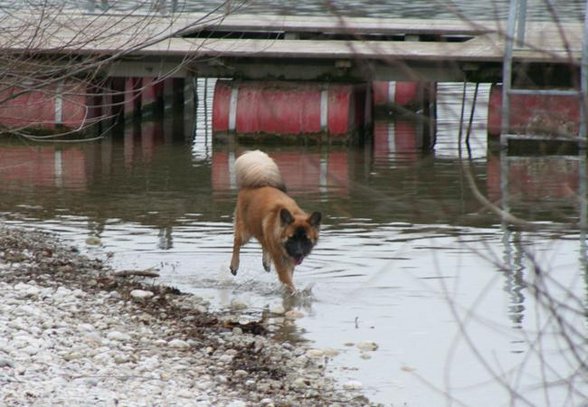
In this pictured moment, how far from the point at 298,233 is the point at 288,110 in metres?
10.4

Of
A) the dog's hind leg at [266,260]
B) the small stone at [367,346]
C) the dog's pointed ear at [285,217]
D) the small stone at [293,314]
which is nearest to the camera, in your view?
the small stone at [367,346]

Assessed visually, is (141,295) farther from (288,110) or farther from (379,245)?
(288,110)

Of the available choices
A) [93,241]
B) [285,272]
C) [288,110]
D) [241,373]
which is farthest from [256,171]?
[288,110]

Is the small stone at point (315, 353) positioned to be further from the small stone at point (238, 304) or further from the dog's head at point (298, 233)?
the dog's head at point (298, 233)

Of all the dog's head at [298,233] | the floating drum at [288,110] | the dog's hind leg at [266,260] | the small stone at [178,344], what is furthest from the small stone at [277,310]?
the floating drum at [288,110]

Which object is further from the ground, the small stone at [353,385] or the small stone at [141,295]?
the small stone at [353,385]

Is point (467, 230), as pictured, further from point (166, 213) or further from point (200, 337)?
point (200, 337)

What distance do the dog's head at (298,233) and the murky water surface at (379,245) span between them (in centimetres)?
37

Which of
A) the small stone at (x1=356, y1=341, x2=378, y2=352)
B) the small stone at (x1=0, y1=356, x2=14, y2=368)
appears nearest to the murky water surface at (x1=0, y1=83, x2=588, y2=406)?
the small stone at (x1=356, y1=341, x2=378, y2=352)

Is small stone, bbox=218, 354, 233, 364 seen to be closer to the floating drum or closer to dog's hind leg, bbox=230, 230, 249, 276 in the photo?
dog's hind leg, bbox=230, 230, 249, 276

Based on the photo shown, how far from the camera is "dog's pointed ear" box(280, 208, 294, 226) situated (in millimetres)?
10539

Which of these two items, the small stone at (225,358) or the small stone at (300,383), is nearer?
the small stone at (300,383)

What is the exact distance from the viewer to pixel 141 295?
1045 centimetres

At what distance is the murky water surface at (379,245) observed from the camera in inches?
316
